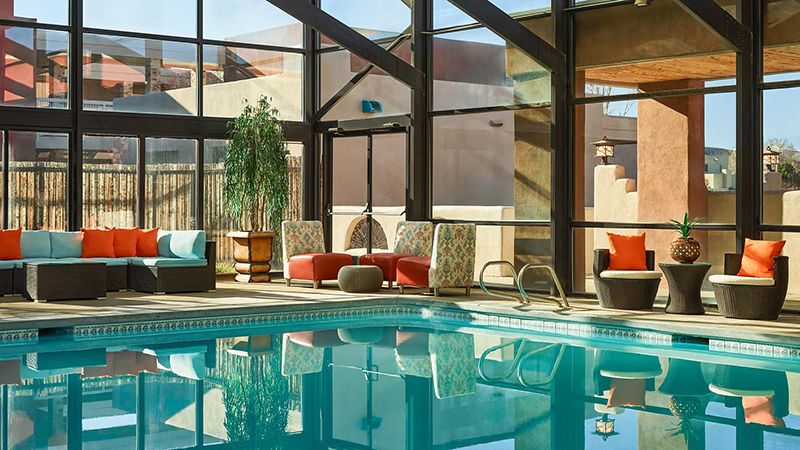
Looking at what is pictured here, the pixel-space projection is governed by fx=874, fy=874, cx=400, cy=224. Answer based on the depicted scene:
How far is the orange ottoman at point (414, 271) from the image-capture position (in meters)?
10.3

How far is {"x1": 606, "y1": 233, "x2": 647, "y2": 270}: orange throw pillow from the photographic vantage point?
30.5ft

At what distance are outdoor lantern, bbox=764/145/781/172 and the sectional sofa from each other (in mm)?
6344

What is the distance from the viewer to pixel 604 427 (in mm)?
5047

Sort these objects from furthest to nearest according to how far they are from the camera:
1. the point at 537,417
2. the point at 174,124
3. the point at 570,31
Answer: the point at 174,124, the point at 570,31, the point at 537,417

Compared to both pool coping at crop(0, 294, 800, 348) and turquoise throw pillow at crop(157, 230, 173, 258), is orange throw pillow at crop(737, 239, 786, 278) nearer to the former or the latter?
pool coping at crop(0, 294, 800, 348)

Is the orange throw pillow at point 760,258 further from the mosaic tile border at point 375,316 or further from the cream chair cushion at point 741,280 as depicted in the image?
the mosaic tile border at point 375,316

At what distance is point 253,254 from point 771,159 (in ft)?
A: 22.1

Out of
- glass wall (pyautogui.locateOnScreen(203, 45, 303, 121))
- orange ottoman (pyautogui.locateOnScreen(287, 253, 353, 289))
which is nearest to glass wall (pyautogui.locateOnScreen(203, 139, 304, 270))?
glass wall (pyautogui.locateOnScreen(203, 45, 303, 121))

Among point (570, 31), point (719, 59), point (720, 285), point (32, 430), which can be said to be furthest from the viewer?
point (570, 31)

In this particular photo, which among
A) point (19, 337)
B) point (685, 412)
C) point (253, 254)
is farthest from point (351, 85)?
point (685, 412)

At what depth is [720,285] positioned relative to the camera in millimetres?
8406

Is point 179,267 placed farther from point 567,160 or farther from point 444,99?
point 567,160

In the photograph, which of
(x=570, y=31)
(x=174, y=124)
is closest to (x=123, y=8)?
(x=174, y=124)

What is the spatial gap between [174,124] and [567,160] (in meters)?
5.48
